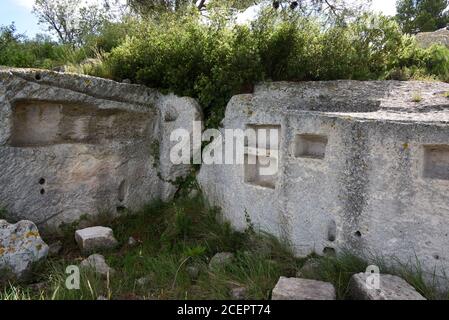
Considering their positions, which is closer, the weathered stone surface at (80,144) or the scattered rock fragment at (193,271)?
the scattered rock fragment at (193,271)

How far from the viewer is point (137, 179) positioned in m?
6.27

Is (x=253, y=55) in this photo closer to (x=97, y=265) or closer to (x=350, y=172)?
(x=350, y=172)

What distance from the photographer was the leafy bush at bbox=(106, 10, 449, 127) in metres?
5.64

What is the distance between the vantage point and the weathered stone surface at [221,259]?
4457 millimetres

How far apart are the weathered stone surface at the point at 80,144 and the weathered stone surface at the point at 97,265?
1.23 m

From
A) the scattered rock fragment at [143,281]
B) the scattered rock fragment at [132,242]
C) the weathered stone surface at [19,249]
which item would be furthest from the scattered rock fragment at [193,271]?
the weathered stone surface at [19,249]

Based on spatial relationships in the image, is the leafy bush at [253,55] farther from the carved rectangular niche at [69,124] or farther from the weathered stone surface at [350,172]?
the carved rectangular niche at [69,124]

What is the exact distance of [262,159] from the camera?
508 centimetres

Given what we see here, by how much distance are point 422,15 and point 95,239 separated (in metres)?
19.1

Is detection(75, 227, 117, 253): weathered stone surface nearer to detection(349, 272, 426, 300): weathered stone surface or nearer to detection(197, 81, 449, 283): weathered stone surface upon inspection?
detection(197, 81, 449, 283): weathered stone surface

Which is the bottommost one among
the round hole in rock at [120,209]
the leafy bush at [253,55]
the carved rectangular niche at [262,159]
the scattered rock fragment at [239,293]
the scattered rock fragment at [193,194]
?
the scattered rock fragment at [239,293]

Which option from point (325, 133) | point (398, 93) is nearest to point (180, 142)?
point (325, 133)

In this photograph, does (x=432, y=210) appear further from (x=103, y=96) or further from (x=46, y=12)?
(x=46, y=12)

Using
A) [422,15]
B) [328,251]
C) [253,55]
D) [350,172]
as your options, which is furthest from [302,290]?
[422,15]
